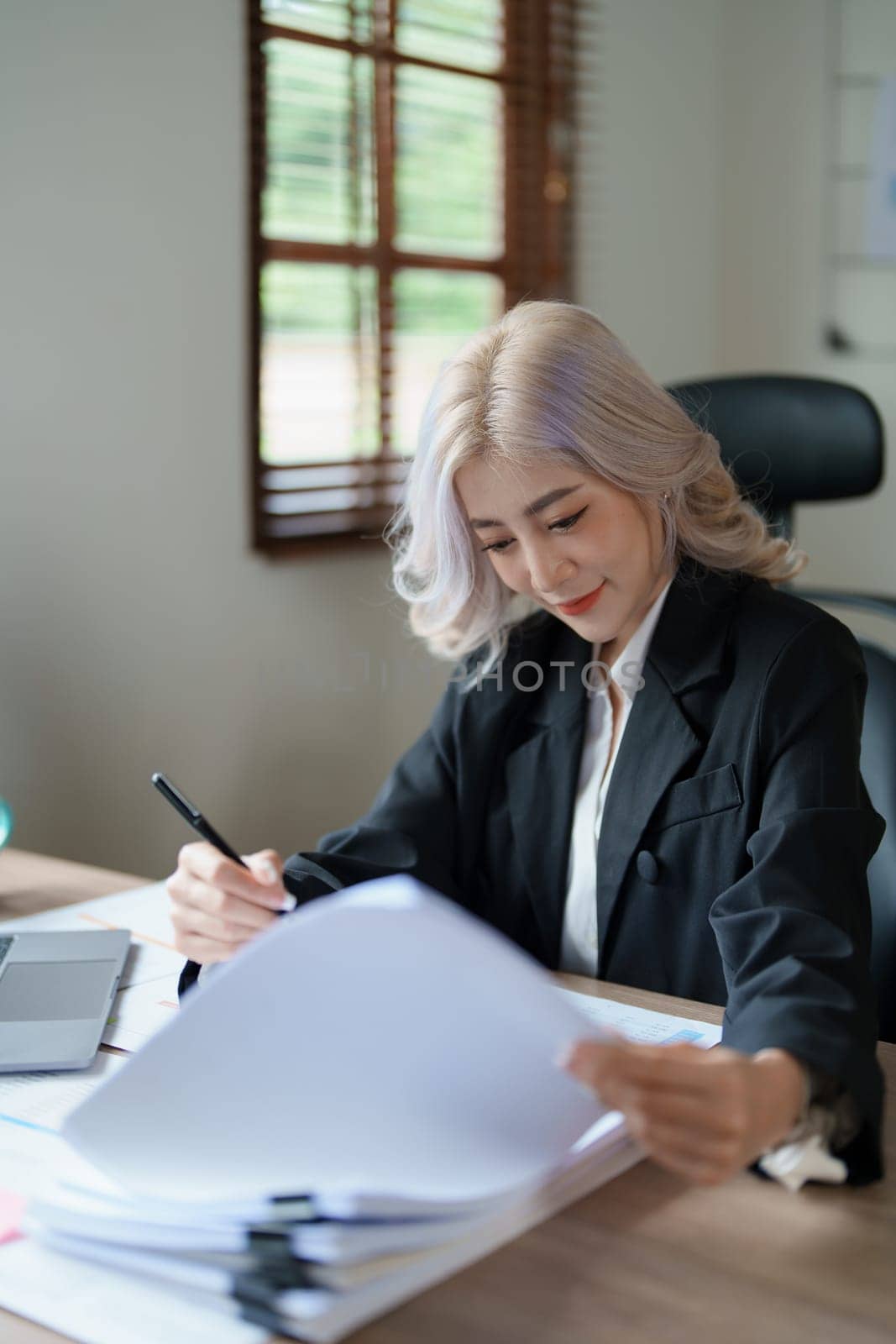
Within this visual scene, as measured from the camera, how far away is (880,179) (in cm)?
330

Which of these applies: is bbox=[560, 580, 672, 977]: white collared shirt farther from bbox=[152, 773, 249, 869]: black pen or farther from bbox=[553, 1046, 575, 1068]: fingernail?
bbox=[553, 1046, 575, 1068]: fingernail

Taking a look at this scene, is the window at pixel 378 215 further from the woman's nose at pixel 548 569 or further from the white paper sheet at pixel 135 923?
the woman's nose at pixel 548 569

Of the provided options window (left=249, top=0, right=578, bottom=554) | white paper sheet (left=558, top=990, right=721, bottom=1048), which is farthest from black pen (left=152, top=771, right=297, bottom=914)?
window (left=249, top=0, right=578, bottom=554)

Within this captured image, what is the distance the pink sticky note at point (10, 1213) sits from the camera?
0.90 m

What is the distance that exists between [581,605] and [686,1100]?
2.44ft

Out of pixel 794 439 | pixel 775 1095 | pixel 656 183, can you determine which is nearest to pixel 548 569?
pixel 794 439

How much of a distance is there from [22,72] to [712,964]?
1.53m

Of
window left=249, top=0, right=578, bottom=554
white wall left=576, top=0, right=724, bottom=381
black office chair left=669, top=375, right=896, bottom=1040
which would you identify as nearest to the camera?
black office chair left=669, top=375, right=896, bottom=1040

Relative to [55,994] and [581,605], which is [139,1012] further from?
[581,605]

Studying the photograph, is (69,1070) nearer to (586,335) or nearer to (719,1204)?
(719,1204)

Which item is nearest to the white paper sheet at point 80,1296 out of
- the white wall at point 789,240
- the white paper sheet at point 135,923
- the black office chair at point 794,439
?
the white paper sheet at point 135,923

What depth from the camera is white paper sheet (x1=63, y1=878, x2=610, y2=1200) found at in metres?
0.74

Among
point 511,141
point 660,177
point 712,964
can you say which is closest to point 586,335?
point 712,964

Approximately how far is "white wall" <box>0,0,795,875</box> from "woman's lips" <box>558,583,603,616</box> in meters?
0.94
